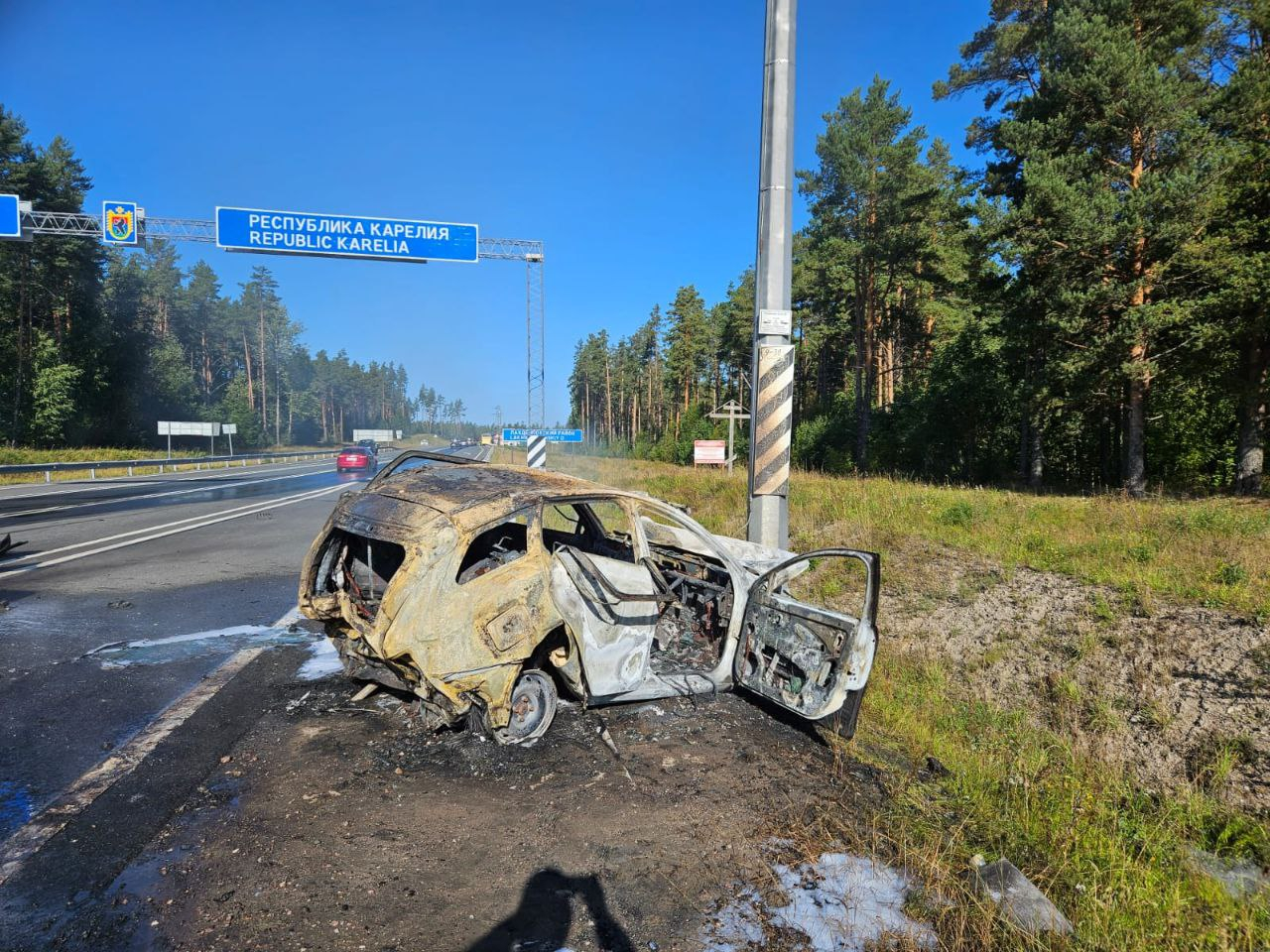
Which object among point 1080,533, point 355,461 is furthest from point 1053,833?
point 355,461

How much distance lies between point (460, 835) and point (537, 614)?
1130mm

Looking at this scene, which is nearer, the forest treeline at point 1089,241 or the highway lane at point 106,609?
the highway lane at point 106,609

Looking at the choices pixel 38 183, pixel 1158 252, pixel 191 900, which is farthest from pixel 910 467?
pixel 38 183

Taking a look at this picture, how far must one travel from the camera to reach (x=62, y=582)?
746cm

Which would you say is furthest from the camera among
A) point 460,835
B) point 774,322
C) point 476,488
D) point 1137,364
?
point 1137,364

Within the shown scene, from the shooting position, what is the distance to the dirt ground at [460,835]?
7.68 feet

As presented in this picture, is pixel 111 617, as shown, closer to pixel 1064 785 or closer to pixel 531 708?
pixel 531 708

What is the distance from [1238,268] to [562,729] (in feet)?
49.9

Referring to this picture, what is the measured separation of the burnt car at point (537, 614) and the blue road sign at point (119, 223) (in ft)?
51.7

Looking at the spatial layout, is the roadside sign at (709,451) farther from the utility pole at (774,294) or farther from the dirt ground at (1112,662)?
the utility pole at (774,294)

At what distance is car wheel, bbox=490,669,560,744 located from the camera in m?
3.78

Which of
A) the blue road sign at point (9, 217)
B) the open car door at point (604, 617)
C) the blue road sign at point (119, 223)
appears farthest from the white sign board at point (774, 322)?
the blue road sign at point (9, 217)

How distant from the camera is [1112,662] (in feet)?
19.1

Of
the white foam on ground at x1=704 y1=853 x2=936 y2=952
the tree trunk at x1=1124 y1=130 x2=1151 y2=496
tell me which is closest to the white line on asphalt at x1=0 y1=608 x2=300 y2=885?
the white foam on ground at x1=704 y1=853 x2=936 y2=952
